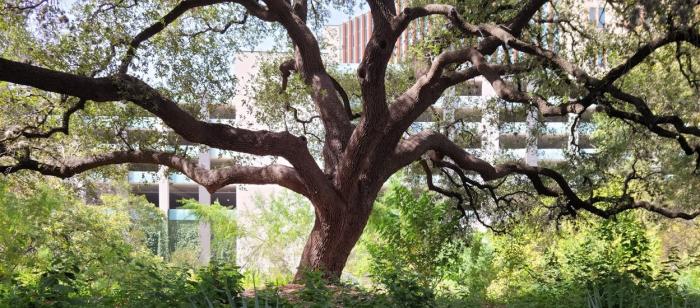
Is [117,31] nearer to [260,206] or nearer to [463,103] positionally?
[463,103]

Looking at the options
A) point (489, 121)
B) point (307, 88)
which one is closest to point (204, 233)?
point (489, 121)

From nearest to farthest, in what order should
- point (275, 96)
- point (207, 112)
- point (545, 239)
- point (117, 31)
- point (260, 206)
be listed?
point (117, 31), point (207, 112), point (275, 96), point (545, 239), point (260, 206)

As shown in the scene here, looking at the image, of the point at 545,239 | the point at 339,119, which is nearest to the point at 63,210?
the point at 339,119

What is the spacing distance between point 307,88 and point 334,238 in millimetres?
1847

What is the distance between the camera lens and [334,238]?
7770 mm

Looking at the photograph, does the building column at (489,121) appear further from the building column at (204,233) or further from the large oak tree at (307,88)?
the building column at (204,233)

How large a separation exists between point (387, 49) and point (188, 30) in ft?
9.87

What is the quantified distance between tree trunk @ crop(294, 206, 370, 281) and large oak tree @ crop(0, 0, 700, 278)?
2 cm

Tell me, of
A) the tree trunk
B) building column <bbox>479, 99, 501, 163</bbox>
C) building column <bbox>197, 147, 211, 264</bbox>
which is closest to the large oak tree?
the tree trunk

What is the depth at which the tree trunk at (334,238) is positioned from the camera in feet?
25.3

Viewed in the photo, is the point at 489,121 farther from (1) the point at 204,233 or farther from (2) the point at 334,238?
(1) the point at 204,233

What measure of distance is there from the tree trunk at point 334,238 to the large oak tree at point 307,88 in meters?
0.02

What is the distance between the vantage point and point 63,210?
453 inches

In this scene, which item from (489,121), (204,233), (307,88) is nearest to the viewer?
(307,88)
